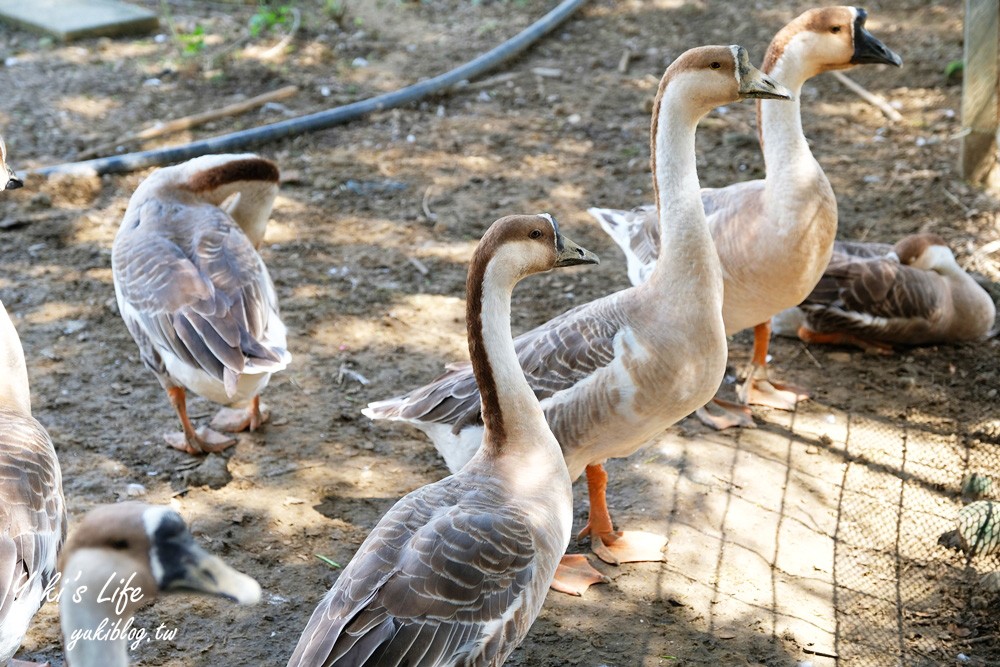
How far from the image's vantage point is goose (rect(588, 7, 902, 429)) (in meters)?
4.38

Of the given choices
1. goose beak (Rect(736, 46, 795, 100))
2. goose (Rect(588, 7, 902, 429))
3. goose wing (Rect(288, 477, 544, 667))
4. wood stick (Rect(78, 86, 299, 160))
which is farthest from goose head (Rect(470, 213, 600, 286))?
wood stick (Rect(78, 86, 299, 160))

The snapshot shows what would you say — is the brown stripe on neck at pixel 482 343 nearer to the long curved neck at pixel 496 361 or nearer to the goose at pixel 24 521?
the long curved neck at pixel 496 361

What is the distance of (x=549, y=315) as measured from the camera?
536 cm

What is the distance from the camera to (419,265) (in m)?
5.80

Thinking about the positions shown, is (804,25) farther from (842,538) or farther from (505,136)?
(505,136)

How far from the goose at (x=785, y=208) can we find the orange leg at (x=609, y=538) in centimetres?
94

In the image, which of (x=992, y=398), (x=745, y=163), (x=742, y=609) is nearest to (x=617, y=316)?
(x=742, y=609)

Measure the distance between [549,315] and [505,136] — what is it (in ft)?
7.69

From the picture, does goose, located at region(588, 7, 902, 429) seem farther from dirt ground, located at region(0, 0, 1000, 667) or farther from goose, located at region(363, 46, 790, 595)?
goose, located at region(363, 46, 790, 595)

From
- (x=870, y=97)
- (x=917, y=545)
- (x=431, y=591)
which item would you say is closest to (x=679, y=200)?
(x=917, y=545)

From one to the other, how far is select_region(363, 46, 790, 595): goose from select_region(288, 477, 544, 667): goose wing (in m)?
0.75

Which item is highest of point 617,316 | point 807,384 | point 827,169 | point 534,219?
point 534,219

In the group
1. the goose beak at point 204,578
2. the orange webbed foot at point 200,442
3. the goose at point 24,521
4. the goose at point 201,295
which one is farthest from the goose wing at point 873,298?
the goose beak at point 204,578

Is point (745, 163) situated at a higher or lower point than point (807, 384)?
higher
